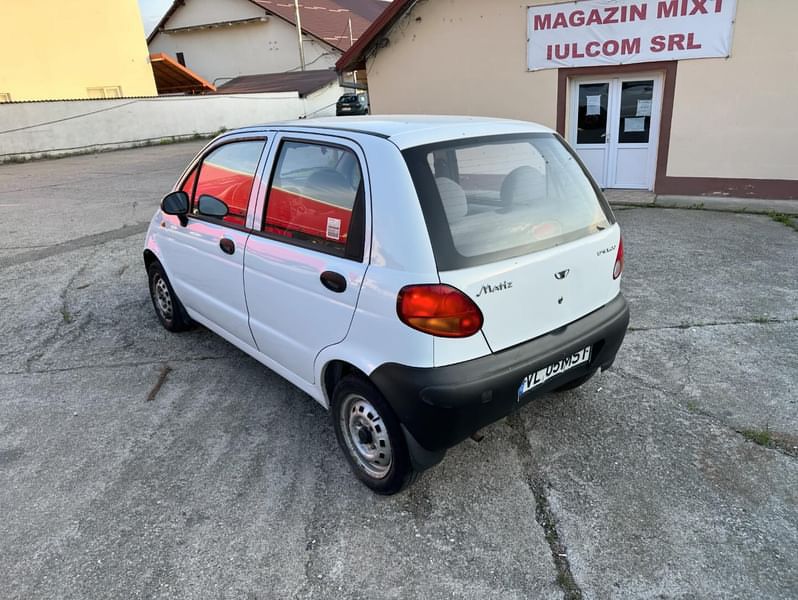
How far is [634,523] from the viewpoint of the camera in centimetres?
260

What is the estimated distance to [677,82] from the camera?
8.99 metres

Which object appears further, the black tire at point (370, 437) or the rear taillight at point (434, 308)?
the black tire at point (370, 437)

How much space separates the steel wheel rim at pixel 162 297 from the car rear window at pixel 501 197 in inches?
119

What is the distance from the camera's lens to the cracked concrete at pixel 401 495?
2.38 m

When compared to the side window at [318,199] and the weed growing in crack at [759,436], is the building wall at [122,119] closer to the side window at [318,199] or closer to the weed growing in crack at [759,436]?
the side window at [318,199]

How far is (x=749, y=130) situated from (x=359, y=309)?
343 inches

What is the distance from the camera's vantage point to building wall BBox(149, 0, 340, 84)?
35281 millimetres

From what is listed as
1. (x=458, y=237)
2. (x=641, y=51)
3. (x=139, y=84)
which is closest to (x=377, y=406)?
(x=458, y=237)

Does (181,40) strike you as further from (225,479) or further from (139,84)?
(225,479)

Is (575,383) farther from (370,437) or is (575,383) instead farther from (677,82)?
(677,82)

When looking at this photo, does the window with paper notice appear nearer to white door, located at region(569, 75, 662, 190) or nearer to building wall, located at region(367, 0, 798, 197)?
white door, located at region(569, 75, 662, 190)

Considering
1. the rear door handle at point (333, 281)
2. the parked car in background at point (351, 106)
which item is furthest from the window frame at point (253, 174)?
the parked car in background at point (351, 106)

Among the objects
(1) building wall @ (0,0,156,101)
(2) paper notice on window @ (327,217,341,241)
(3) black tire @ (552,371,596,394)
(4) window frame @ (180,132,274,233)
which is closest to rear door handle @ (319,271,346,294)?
(2) paper notice on window @ (327,217,341,241)

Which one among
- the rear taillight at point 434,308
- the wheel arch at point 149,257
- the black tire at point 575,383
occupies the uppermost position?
the rear taillight at point 434,308
